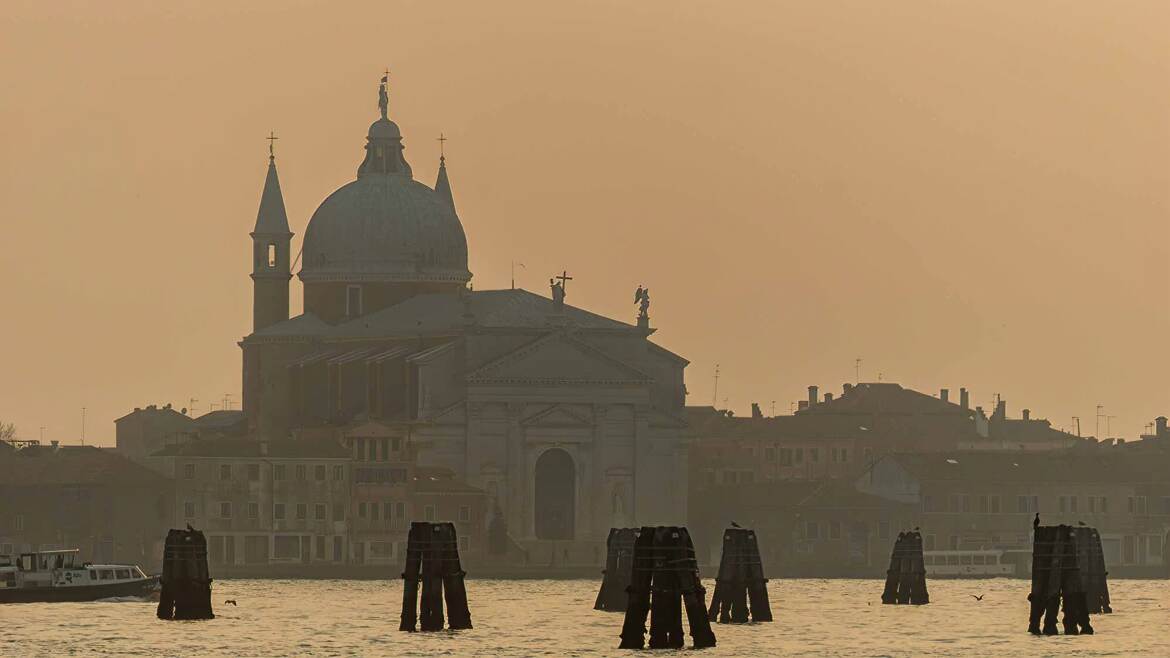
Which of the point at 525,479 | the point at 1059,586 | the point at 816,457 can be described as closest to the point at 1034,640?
the point at 1059,586

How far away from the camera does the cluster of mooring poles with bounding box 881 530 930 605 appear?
133125 millimetres

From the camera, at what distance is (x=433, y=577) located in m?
110

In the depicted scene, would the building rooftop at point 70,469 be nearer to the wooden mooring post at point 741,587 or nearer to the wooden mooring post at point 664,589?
the wooden mooring post at point 741,587

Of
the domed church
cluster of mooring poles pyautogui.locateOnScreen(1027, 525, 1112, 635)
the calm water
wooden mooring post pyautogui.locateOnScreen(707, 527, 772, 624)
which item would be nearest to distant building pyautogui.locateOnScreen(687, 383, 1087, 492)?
the domed church

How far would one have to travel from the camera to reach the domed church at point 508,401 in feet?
567

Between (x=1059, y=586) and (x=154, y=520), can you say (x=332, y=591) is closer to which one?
(x=154, y=520)

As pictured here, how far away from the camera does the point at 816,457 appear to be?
190m

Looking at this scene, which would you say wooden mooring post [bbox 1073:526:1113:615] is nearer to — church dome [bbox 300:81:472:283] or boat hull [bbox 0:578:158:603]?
boat hull [bbox 0:578:158:603]

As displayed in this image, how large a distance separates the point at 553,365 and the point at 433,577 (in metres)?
63.6

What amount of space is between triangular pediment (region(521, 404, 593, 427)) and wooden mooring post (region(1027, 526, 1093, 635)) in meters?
61.4

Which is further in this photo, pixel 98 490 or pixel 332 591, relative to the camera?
pixel 98 490

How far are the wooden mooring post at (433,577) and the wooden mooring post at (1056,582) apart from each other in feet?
42.0

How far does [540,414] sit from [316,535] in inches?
543

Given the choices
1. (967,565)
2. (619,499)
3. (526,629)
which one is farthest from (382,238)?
(526,629)
